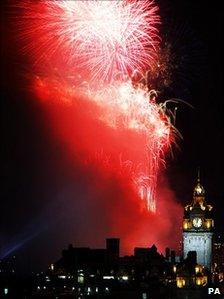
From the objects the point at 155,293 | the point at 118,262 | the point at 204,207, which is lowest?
the point at 155,293

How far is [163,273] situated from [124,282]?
7579 mm

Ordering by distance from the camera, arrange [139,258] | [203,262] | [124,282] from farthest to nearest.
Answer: [203,262]
[139,258]
[124,282]

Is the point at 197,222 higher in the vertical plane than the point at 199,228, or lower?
higher

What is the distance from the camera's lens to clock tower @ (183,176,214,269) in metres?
145

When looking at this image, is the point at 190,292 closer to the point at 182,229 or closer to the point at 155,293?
the point at 155,293

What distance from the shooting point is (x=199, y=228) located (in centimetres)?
14588

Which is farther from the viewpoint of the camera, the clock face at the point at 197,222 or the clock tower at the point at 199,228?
the clock face at the point at 197,222

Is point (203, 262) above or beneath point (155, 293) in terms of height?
above

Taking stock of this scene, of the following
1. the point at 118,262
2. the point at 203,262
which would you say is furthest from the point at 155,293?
the point at 203,262

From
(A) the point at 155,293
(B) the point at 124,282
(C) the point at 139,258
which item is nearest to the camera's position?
(A) the point at 155,293

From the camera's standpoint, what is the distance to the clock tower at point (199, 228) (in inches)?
5723

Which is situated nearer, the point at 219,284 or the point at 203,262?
the point at 219,284

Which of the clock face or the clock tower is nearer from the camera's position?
the clock tower

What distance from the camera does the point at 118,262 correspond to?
13300cm
